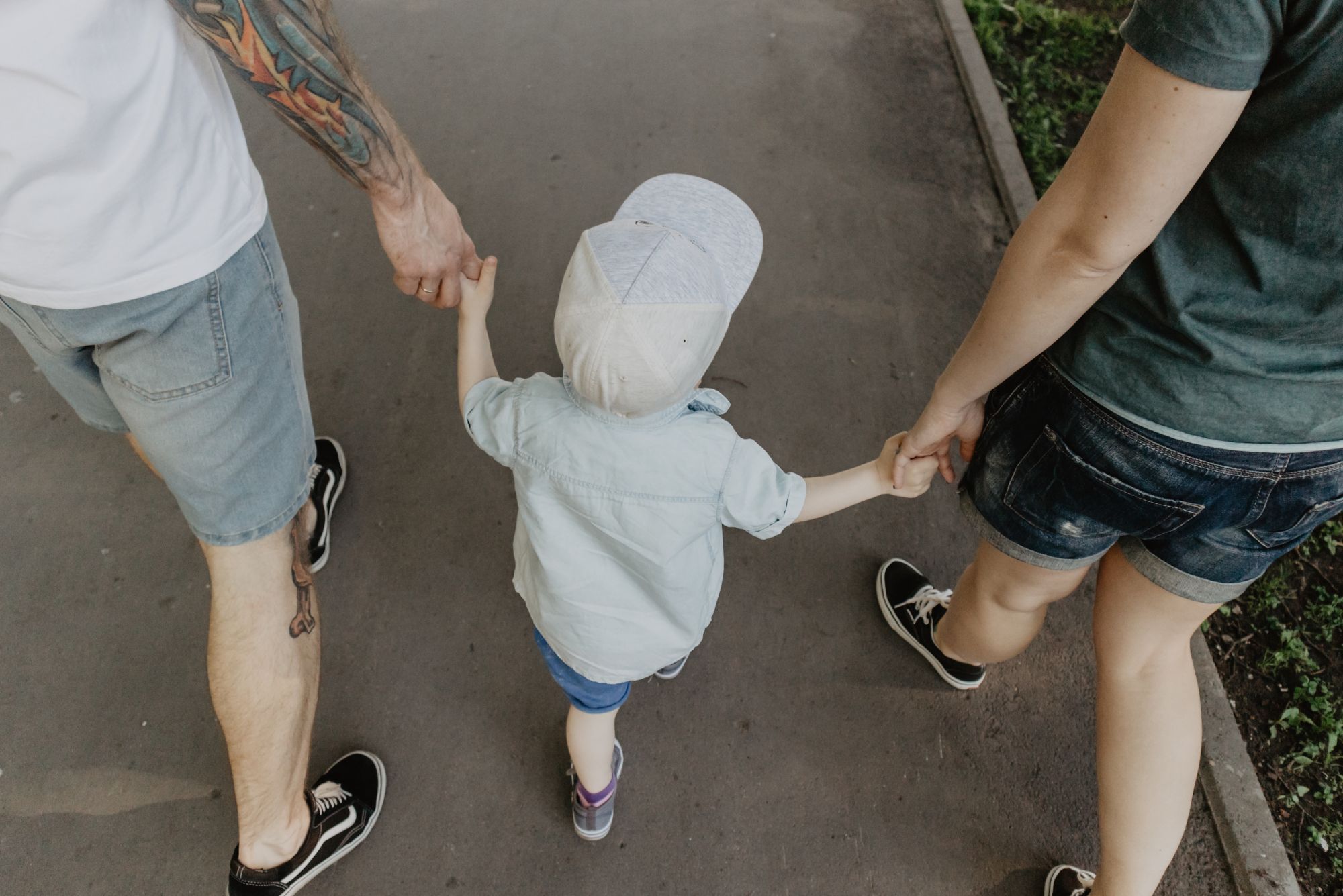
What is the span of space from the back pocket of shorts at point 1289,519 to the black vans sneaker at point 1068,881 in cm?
113

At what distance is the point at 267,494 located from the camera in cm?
182

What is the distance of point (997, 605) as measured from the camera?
78.6 inches

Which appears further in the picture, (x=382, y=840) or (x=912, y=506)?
(x=912, y=506)

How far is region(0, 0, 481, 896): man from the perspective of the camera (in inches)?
52.6

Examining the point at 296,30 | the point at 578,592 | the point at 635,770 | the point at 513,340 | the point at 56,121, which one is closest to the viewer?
the point at 56,121

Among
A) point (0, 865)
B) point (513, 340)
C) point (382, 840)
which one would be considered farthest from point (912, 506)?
point (0, 865)

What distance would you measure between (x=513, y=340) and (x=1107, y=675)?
87.7 inches

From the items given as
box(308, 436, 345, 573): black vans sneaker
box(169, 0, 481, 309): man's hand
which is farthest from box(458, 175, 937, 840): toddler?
box(308, 436, 345, 573): black vans sneaker

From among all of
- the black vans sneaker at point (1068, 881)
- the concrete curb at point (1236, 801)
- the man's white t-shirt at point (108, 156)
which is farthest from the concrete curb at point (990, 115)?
the man's white t-shirt at point (108, 156)

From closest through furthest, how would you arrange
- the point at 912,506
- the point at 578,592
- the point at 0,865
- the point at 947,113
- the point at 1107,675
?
the point at 578,592, the point at 1107,675, the point at 0,865, the point at 912,506, the point at 947,113

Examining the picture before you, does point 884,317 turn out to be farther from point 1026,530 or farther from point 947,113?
point 1026,530

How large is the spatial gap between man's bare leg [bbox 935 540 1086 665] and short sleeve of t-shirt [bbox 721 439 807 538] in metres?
0.53

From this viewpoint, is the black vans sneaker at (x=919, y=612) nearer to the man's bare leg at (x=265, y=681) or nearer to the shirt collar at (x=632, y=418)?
the shirt collar at (x=632, y=418)

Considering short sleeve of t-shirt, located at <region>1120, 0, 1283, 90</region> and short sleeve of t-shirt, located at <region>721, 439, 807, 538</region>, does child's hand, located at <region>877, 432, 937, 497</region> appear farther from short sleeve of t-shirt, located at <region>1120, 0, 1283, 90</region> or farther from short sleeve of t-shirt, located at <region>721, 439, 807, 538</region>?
short sleeve of t-shirt, located at <region>1120, 0, 1283, 90</region>
